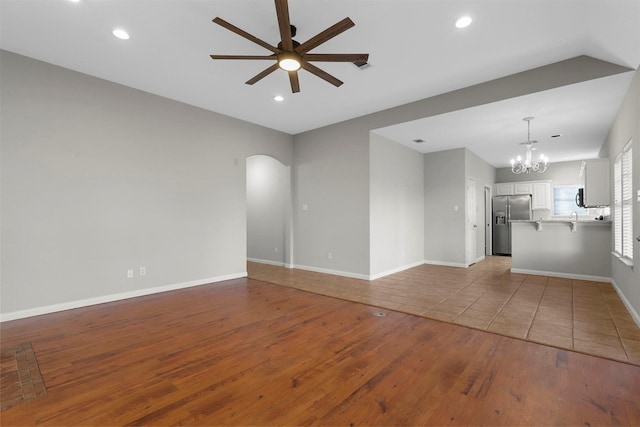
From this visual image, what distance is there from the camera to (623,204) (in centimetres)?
399

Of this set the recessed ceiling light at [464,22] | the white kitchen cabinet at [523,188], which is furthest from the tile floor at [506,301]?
the white kitchen cabinet at [523,188]

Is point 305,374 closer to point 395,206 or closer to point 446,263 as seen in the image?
point 395,206

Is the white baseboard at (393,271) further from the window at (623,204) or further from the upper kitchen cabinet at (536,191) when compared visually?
the upper kitchen cabinet at (536,191)

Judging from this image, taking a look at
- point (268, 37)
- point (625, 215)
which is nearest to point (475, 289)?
point (625, 215)

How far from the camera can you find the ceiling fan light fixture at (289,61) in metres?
2.64

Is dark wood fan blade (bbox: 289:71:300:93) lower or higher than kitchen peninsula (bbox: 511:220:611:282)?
higher

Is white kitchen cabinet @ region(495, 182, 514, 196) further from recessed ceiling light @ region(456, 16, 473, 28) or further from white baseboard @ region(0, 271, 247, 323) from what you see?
white baseboard @ region(0, 271, 247, 323)

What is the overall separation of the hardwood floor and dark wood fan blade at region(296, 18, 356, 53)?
104 inches

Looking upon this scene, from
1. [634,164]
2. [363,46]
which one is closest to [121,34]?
[363,46]

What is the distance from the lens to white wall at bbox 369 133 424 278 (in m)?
5.60

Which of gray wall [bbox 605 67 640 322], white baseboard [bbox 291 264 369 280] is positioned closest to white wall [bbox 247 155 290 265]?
white baseboard [bbox 291 264 369 280]

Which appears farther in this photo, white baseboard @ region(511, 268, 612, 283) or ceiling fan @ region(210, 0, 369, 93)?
white baseboard @ region(511, 268, 612, 283)

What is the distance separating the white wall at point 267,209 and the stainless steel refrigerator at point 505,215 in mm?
6480

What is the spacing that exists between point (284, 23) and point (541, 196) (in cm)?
953
